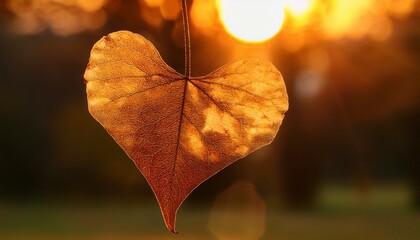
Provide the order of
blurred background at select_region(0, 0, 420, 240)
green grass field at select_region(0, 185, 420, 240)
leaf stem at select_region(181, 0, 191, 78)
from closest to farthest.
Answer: leaf stem at select_region(181, 0, 191, 78) → blurred background at select_region(0, 0, 420, 240) → green grass field at select_region(0, 185, 420, 240)

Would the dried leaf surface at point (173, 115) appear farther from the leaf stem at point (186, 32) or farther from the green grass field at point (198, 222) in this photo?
the green grass field at point (198, 222)

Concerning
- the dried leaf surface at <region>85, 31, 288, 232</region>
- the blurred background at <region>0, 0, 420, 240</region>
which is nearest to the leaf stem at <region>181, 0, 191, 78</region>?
the dried leaf surface at <region>85, 31, 288, 232</region>

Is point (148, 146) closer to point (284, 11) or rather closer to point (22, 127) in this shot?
point (284, 11)

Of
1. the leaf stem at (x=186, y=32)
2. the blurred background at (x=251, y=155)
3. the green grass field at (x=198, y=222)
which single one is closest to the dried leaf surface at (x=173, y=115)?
the leaf stem at (x=186, y=32)

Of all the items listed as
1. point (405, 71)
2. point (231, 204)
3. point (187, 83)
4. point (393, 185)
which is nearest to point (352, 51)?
point (405, 71)

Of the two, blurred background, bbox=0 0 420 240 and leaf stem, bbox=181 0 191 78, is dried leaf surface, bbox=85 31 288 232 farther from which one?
blurred background, bbox=0 0 420 240

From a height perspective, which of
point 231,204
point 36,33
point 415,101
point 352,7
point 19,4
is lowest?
point 231,204
